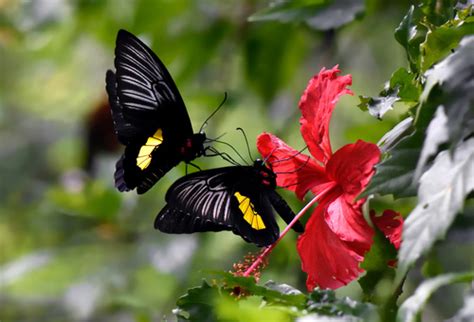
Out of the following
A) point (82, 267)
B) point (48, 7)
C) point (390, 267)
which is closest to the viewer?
point (390, 267)

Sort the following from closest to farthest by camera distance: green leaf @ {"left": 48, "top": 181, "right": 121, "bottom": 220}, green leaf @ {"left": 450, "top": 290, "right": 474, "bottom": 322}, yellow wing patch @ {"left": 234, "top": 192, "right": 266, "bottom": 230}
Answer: green leaf @ {"left": 450, "top": 290, "right": 474, "bottom": 322} → yellow wing patch @ {"left": 234, "top": 192, "right": 266, "bottom": 230} → green leaf @ {"left": 48, "top": 181, "right": 121, "bottom": 220}

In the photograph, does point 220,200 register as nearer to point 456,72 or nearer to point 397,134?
point 397,134

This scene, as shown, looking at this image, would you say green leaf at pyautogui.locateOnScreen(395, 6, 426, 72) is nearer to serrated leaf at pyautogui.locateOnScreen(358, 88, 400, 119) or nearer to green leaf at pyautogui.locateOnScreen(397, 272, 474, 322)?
serrated leaf at pyautogui.locateOnScreen(358, 88, 400, 119)

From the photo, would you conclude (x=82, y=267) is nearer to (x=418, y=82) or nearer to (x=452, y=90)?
(x=418, y=82)

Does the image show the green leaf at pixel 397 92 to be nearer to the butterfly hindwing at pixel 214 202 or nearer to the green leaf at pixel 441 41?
the green leaf at pixel 441 41

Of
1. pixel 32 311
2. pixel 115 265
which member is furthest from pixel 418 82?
pixel 32 311

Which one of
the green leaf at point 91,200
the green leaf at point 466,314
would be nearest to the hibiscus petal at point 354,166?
the green leaf at point 466,314

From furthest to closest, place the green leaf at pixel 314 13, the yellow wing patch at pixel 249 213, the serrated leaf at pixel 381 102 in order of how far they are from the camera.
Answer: the green leaf at pixel 314 13, the yellow wing patch at pixel 249 213, the serrated leaf at pixel 381 102

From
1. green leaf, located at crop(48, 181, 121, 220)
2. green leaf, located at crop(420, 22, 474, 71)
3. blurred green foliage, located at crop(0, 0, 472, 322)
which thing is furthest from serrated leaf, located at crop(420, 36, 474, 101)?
green leaf, located at crop(48, 181, 121, 220)
